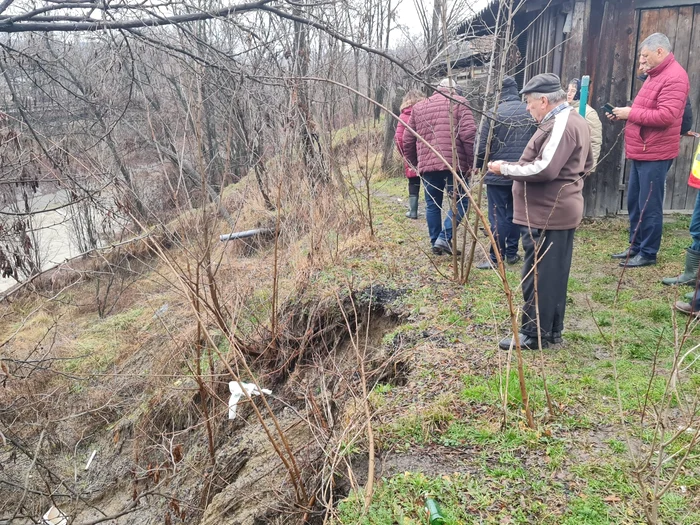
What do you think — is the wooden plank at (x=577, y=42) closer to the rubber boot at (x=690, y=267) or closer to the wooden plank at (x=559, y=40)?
the wooden plank at (x=559, y=40)

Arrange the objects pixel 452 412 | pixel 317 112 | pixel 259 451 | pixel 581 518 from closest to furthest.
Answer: pixel 581 518
pixel 452 412
pixel 259 451
pixel 317 112

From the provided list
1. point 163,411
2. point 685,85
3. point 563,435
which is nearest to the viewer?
point 563,435

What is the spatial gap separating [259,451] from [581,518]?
261cm

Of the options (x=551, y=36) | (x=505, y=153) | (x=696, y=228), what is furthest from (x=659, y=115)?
(x=551, y=36)

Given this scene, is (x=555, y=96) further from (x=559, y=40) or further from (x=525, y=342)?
(x=559, y=40)

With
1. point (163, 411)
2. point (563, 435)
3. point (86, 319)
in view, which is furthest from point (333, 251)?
point (86, 319)

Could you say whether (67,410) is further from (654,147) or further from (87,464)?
(654,147)

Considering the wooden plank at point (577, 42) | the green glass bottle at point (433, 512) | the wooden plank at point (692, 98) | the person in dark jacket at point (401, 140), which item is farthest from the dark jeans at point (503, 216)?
the green glass bottle at point (433, 512)

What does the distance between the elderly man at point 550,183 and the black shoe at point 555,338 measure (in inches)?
7.7

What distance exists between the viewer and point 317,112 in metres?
7.59

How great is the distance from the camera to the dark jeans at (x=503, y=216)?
18.2ft

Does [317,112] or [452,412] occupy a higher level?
[317,112]

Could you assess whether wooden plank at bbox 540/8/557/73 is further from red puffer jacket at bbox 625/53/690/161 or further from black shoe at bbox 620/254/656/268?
black shoe at bbox 620/254/656/268

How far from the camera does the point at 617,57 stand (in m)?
6.69
